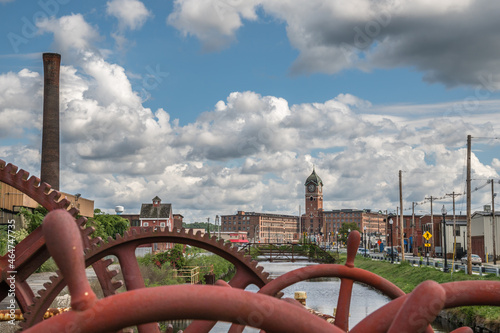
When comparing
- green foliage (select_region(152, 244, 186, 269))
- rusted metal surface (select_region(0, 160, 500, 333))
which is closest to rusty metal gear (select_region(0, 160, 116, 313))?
rusted metal surface (select_region(0, 160, 500, 333))

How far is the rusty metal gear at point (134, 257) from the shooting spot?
4.48 m

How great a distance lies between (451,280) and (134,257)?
86.6ft

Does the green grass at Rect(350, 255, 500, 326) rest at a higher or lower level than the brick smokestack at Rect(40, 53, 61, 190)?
lower

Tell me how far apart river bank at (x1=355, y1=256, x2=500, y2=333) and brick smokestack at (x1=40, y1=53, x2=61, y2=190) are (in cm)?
2080

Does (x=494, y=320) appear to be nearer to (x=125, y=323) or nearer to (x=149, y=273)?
(x=149, y=273)

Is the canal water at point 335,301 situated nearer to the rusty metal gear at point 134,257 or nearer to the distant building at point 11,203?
the rusty metal gear at point 134,257

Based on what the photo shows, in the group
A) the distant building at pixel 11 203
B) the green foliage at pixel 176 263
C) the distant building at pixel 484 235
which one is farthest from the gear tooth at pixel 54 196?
the distant building at pixel 484 235

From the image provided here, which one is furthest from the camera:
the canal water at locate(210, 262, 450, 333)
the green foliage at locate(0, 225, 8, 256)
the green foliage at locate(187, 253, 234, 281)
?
the green foliage at locate(187, 253, 234, 281)

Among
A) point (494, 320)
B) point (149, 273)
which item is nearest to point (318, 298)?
point (149, 273)

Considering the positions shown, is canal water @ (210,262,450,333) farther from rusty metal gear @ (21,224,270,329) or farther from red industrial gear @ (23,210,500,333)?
red industrial gear @ (23,210,500,333)

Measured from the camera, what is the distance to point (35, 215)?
38.3 meters

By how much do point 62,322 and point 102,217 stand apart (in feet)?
233

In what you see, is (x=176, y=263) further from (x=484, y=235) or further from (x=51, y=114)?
(x=484, y=235)

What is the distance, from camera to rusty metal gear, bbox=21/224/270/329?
4.48 metres
